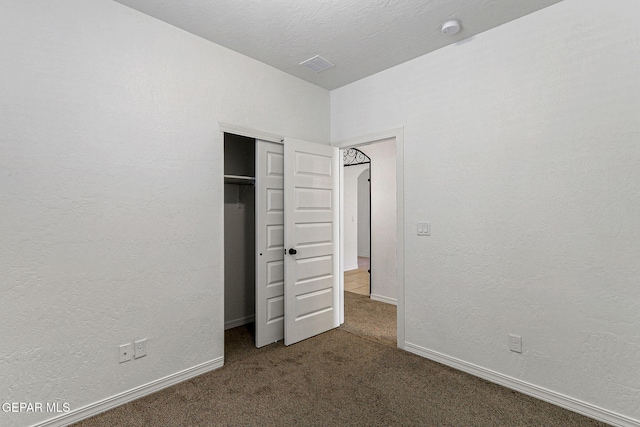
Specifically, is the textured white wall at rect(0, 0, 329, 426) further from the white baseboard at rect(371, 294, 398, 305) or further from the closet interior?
the white baseboard at rect(371, 294, 398, 305)

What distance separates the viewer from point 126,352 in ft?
7.14

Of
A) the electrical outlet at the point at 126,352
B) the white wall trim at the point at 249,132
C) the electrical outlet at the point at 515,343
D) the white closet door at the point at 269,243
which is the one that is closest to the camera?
the electrical outlet at the point at 126,352

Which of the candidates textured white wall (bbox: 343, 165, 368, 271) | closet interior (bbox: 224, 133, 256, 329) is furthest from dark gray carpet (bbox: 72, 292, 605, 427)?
textured white wall (bbox: 343, 165, 368, 271)

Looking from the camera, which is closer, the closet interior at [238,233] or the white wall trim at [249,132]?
the white wall trim at [249,132]

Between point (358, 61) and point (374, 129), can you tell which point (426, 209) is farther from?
point (358, 61)

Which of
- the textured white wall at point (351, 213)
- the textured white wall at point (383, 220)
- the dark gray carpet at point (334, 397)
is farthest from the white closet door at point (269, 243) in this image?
the textured white wall at point (351, 213)

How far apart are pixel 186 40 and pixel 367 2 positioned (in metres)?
1.45

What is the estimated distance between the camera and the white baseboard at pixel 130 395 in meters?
1.92

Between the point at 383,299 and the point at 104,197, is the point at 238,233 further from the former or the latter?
the point at 383,299

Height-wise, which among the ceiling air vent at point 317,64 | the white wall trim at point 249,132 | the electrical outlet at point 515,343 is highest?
the ceiling air vent at point 317,64

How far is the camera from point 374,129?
326 cm

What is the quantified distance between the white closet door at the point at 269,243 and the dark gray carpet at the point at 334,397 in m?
0.29

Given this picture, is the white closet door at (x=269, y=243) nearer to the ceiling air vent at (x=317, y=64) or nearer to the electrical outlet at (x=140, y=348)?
Answer: the ceiling air vent at (x=317, y=64)

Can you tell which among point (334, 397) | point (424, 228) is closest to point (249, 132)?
point (424, 228)
